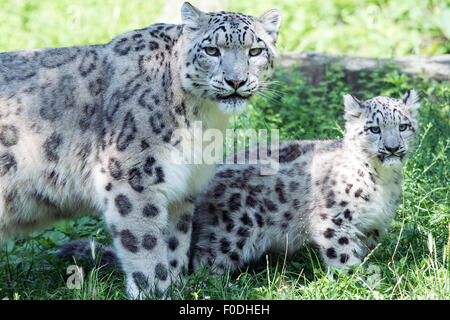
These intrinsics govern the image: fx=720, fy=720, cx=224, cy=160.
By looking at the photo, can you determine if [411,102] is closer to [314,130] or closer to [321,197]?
[321,197]

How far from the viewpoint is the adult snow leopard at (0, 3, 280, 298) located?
5.25m

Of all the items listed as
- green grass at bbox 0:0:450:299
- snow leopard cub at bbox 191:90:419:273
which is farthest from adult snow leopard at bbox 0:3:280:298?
snow leopard cub at bbox 191:90:419:273

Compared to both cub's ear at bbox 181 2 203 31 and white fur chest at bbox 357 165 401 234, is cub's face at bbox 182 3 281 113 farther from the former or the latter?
white fur chest at bbox 357 165 401 234

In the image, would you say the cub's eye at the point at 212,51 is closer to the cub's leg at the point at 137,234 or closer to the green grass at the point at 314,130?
the green grass at the point at 314,130

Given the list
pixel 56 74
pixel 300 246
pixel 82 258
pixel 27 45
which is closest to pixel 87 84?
pixel 56 74

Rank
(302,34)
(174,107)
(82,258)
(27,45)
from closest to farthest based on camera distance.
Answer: (174,107) → (82,258) → (27,45) → (302,34)

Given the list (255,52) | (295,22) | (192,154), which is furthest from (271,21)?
(295,22)

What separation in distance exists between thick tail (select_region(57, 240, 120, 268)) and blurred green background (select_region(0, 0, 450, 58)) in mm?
5535

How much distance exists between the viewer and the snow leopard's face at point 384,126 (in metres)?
6.04

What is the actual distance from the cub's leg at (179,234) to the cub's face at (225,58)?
42.1 inches

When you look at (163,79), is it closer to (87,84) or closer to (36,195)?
(87,84)

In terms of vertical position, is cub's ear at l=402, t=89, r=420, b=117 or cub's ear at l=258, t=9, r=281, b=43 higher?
cub's ear at l=258, t=9, r=281, b=43

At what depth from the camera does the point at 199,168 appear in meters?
5.50

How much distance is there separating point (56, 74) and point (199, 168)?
1365 mm
